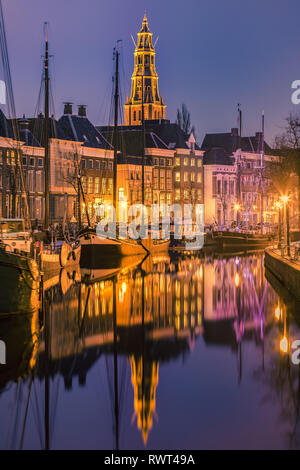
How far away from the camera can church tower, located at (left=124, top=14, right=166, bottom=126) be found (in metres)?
153

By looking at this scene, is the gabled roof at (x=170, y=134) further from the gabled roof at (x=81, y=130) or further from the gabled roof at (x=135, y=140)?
the gabled roof at (x=81, y=130)

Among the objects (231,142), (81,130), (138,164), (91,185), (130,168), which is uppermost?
(231,142)

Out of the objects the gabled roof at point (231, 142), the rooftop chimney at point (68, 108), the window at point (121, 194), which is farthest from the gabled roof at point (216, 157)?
the rooftop chimney at point (68, 108)

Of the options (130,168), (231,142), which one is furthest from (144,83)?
(130,168)

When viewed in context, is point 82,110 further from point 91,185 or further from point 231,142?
point 231,142

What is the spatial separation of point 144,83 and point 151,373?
462ft

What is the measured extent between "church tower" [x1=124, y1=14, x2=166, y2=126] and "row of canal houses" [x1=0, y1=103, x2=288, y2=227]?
20970 mm

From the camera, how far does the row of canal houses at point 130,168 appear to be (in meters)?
84.5

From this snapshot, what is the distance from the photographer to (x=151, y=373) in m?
18.0

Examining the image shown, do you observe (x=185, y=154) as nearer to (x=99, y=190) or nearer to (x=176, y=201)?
(x=176, y=201)

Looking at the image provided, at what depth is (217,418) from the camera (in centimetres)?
1421

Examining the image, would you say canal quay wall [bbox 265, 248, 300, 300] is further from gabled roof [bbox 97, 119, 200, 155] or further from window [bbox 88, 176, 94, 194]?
gabled roof [bbox 97, 119, 200, 155]

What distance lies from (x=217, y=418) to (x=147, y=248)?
162ft

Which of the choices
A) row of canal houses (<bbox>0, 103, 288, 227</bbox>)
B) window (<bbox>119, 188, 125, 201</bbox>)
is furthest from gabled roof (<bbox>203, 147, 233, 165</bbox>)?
window (<bbox>119, 188, 125, 201</bbox>)
